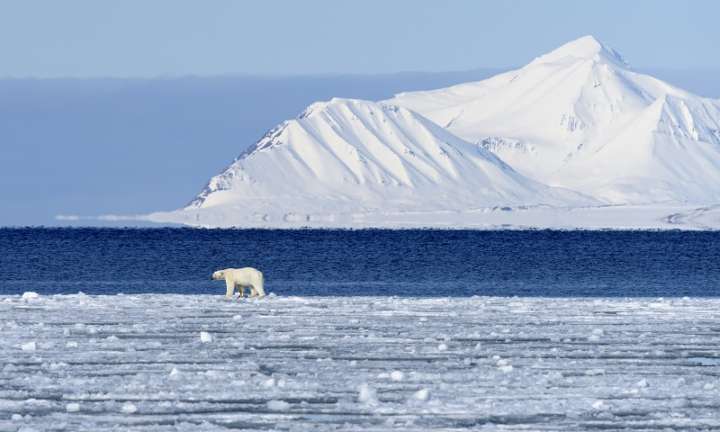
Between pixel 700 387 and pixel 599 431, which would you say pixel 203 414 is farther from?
pixel 700 387

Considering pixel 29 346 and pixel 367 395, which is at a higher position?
pixel 29 346

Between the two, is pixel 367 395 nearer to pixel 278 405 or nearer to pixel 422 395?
pixel 422 395

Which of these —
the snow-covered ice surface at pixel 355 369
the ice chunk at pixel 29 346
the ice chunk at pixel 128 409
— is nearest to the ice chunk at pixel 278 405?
the snow-covered ice surface at pixel 355 369

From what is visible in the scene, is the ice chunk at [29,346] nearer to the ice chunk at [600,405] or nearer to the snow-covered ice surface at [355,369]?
the snow-covered ice surface at [355,369]

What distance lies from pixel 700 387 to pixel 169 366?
6.51 m

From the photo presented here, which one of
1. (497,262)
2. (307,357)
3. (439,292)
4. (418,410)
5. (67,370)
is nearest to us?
(418,410)

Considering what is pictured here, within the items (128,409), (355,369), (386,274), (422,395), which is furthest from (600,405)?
(386,274)

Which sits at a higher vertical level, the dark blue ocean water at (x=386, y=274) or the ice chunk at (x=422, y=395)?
the dark blue ocean water at (x=386, y=274)

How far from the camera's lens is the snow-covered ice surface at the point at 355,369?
16.8m

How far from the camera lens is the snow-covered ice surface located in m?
16.8

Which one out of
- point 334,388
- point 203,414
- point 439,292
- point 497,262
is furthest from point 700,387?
point 497,262

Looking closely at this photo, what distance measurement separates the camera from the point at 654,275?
71.3m

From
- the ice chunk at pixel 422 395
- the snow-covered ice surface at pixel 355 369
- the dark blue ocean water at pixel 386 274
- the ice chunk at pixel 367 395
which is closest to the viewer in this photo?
the snow-covered ice surface at pixel 355 369

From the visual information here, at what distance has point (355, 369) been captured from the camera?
67.3ft
